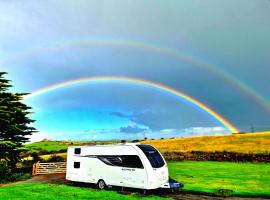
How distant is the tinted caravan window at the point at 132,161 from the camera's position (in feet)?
91.9

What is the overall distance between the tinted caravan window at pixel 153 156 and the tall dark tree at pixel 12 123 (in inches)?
813

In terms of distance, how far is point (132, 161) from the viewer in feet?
93.6

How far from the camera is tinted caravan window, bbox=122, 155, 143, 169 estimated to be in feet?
91.9

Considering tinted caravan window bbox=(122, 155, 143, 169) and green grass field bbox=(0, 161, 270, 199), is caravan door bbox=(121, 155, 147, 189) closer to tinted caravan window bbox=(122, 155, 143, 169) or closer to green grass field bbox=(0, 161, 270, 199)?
tinted caravan window bbox=(122, 155, 143, 169)

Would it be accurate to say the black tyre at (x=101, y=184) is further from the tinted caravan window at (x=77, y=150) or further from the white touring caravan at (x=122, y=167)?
the tinted caravan window at (x=77, y=150)

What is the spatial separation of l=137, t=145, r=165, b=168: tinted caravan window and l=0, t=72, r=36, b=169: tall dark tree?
67.7 feet

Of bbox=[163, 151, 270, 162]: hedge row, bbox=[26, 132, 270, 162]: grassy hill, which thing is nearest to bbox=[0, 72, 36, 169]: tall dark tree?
bbox=[26, 132, 270, 162]: grassy hill

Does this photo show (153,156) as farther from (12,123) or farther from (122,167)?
(12,123)

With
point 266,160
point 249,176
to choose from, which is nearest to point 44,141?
point 266,160

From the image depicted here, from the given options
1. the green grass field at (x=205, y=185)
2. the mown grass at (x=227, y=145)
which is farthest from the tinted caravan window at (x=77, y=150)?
the mown grass at (x=227, y=145)

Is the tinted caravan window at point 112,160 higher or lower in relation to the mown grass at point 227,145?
lower

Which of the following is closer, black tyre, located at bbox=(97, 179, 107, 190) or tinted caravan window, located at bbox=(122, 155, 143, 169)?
tinted caravan window, located at bbox=(122, 155, 143, 169)

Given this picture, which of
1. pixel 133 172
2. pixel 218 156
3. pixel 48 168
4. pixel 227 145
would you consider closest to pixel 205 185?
pixel 133 172

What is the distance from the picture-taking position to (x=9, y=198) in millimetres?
23953
